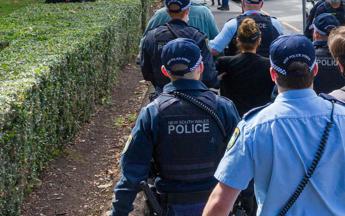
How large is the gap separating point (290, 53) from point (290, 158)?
50 centimetres

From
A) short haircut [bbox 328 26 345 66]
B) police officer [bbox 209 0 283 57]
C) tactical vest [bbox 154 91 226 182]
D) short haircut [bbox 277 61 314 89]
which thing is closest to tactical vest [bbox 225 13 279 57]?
police officer [bbox 209 0 283 57]

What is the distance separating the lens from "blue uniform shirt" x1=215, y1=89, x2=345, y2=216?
2955 mm

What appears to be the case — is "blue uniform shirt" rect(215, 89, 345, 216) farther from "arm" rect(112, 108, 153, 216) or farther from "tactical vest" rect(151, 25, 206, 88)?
"tactical vest" rect(151, 25, 206, 88)

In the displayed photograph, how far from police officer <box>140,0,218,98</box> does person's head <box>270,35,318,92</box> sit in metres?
2.41

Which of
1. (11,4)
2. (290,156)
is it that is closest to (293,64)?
(290,156)

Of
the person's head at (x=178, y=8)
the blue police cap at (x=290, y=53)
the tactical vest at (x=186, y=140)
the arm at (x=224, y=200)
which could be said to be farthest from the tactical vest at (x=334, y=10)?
the arm at (x=224, y=200)

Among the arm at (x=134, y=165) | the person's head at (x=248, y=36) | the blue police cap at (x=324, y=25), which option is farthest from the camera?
the blue police cap at (x=324, y=25)

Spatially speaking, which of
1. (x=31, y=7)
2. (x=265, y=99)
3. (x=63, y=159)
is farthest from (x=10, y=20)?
(x=265, y=99)

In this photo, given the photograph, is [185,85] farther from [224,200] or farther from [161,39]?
[161,39]

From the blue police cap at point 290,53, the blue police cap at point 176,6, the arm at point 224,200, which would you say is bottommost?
the arm at point 224,200

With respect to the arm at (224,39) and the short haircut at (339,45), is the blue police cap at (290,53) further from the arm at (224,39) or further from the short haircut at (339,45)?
the arm at (224,39)

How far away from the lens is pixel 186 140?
3895 millimetres

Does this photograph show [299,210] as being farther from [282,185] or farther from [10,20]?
[10,20]

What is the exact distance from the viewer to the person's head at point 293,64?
3.07 meters
